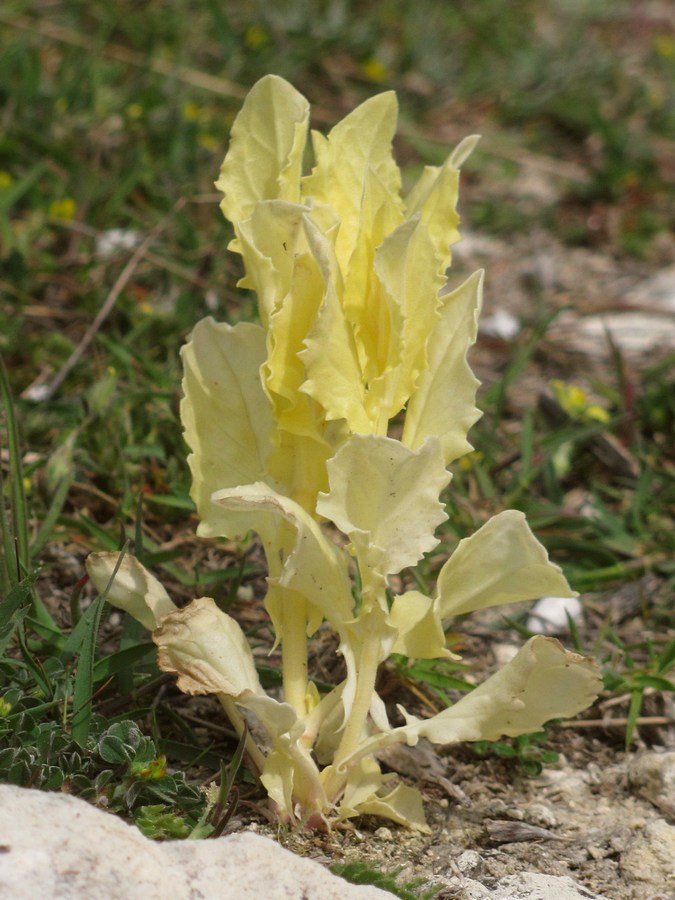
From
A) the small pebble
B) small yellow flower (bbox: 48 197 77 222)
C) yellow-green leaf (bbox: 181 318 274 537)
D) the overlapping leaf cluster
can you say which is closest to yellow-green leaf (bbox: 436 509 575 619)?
the overlapping leaf cluster

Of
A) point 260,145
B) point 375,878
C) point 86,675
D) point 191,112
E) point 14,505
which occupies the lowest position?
point 375,878

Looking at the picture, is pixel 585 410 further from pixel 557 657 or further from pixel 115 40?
pixel 115 40

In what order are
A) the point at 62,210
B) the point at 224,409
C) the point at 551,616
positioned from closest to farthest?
1. the point at 224,409
2. the point at 551,616
3. the point at 62,210

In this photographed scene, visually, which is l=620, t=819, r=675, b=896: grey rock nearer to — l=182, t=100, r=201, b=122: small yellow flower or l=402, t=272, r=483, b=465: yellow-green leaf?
l=402, t=272, r=483, b=465: yellow-green leaf

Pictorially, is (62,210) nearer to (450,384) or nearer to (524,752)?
(450,384)

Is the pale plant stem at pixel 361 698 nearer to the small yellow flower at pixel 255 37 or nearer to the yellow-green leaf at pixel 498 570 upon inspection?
the yellow-green leaf at pixel 498 570

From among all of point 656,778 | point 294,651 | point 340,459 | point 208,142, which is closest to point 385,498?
point 340,459
